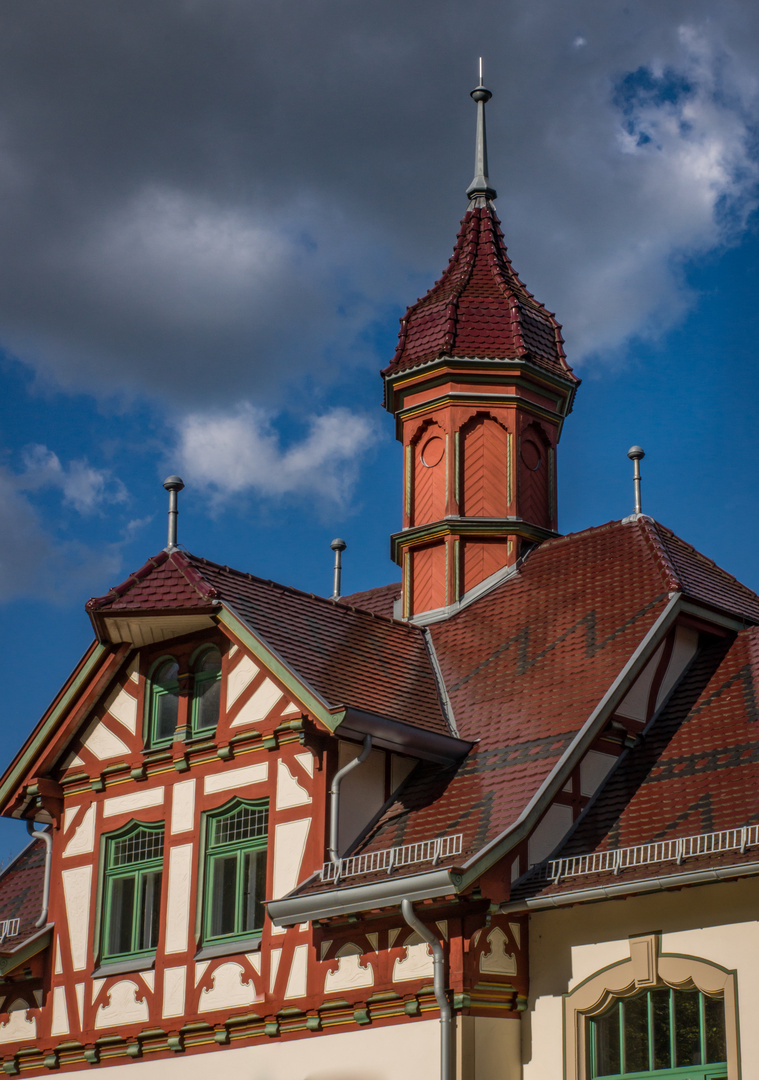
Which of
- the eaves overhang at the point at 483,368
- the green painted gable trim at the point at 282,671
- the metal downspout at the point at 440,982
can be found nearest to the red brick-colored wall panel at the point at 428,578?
the eaves overhang at the point at 483,368

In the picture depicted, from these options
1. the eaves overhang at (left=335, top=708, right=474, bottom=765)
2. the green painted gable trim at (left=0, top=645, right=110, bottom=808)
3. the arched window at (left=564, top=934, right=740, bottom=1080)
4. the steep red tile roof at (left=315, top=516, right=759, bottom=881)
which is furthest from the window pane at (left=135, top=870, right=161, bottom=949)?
the arched window at (left=564, top=934, right=740, bottom=1080)

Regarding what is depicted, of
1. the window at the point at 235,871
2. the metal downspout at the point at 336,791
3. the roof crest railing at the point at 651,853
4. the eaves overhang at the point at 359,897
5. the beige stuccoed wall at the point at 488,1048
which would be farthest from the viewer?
the window at the point at 235,871

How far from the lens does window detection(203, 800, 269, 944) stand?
62.0 feet

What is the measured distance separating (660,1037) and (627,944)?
2.93ft

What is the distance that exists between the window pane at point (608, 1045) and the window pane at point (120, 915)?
6.06 metres

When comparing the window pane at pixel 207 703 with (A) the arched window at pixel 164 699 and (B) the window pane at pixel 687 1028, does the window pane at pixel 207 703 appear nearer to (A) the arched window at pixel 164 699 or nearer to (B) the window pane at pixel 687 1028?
(A) the arched window at pixel 164 699

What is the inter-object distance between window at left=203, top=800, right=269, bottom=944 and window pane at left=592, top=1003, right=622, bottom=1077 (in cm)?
411

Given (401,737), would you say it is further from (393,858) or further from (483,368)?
(483,368)

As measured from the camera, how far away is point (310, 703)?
18312 mm

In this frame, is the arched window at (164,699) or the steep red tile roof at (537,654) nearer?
the steep red tile roof at (537,654)

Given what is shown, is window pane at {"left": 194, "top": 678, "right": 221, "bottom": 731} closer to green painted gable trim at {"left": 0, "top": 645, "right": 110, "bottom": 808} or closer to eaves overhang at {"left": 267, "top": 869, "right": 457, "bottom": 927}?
green painted gable trim at {"left": 0, "top": 645, "right": 110, "bottom": 808}

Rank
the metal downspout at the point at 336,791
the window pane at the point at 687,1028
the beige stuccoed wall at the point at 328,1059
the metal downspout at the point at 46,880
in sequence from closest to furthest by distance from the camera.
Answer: the window pane at the point at 687,1028, the beige stuccoed wall at the point at 328,1059, the metal downspout at the point at 336,791, the metal downspout at the point at 46,880

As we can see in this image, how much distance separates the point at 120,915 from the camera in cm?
2020

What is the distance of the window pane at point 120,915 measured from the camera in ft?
65.8
